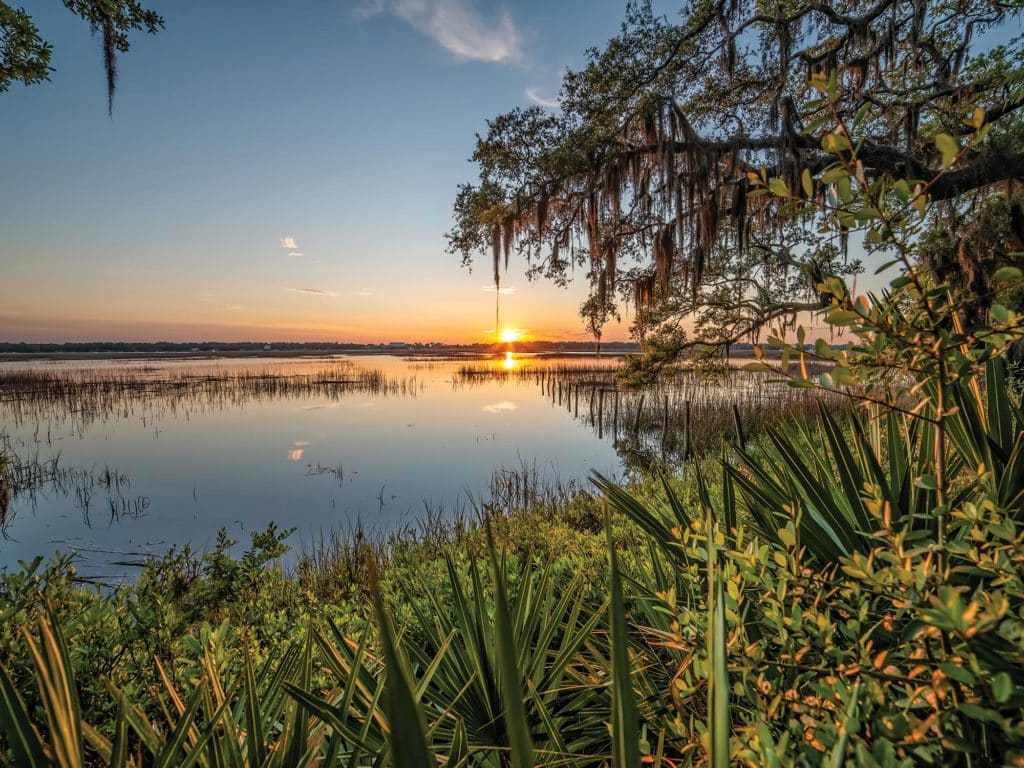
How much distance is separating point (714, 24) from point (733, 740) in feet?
38.8

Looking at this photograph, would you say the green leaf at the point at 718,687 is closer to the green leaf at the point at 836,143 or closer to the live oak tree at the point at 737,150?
the green leaf at the point at 836,143

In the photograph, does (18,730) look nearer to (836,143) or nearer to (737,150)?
(836,143)

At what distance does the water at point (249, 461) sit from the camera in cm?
892

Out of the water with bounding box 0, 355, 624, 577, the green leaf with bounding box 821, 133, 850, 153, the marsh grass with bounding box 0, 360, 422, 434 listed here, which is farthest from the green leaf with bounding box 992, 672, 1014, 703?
the marsh grass with bounding box 0, 360, 422, 434

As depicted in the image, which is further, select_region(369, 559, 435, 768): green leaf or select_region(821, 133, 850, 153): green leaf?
select_region(821, 133, 850, 153): green leaf

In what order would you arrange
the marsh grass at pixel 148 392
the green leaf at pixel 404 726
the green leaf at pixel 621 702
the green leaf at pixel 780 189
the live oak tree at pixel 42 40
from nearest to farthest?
the green leaf at pixel 404 726 < the green leaf at pixel 621 702 < the green leaf at pixel 780 189 < the live oak tree at pixel 42 40 < the marsh grass at pixel 148 392

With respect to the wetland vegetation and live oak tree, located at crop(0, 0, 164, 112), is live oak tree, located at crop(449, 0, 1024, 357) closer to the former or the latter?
the wetland vegetation

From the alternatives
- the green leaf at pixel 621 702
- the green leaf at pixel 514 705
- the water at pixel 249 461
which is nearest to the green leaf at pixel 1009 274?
the green leaf at pixel 621 702

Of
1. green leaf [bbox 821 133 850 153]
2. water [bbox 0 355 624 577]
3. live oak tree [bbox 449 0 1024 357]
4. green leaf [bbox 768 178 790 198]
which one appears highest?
live oak tree [bbox 449 0 1024 357]

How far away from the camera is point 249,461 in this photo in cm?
1319

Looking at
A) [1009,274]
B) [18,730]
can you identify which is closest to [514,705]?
[18,730]

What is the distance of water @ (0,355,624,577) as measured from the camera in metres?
8.92

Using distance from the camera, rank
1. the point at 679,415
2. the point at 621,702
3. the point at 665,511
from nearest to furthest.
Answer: the point at 621,702 < the point at 665,511 < the point at 679,415

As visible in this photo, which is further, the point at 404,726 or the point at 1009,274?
the point at 1009,274
